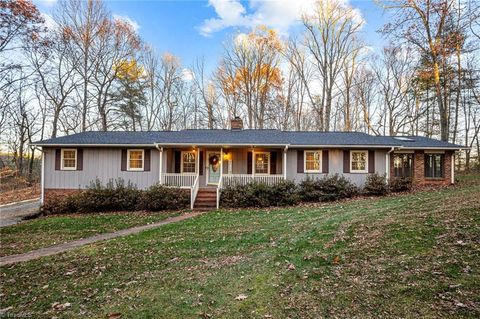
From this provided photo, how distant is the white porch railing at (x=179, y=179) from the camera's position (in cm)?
1325

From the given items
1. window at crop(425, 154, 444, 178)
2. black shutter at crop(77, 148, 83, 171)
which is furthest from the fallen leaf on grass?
window at crop(425, 154, 444, 178)

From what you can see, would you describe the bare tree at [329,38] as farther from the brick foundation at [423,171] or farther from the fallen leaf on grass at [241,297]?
the fallen leaf on grass at [241,297]

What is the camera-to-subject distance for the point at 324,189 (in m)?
12.5

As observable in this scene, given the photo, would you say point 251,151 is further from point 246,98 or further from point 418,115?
point 418,115

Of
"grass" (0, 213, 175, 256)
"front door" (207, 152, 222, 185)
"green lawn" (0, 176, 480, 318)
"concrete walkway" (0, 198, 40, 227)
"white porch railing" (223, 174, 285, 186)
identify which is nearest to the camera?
"green lawn" (0, 176, 480, 318)

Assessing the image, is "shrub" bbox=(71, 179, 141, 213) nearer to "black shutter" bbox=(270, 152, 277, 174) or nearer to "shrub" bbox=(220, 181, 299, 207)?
"shrub" bbox=(220, 181, 299, 207)

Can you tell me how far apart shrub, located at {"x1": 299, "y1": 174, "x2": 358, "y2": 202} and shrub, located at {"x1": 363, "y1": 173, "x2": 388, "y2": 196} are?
41.3 inches

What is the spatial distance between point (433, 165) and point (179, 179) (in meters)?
15.1

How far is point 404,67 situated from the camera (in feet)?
82.2

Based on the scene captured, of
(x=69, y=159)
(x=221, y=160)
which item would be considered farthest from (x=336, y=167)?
(x=69, y=159)

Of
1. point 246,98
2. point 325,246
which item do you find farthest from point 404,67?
point 325,246

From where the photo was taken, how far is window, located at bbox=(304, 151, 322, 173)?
44.7 feet

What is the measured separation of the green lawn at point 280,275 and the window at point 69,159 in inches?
372

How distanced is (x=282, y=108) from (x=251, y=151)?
14.1m
